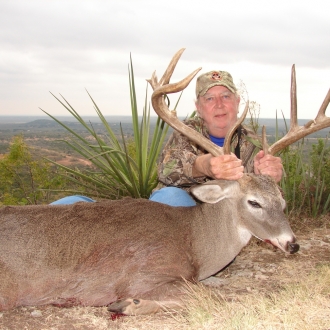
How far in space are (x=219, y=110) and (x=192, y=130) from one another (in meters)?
1.17

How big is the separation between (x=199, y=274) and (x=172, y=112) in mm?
1481

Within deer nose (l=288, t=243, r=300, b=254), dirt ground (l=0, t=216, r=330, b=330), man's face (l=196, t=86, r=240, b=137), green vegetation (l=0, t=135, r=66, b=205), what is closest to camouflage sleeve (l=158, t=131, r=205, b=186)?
man's face (l=196, t=86, r=240, b=137)

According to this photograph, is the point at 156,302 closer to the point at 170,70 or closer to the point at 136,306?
the point at 136,306

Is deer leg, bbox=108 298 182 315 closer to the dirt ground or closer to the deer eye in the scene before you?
the dirt ground

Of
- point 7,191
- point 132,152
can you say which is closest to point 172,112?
point 132,152

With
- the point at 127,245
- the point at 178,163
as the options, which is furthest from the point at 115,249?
the point at 178,163

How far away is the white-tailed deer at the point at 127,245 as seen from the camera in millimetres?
3402

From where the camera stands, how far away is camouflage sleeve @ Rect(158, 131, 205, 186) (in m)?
4.78

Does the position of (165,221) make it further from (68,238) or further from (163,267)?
(68,238)

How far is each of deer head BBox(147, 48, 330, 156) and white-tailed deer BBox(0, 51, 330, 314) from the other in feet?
0.05

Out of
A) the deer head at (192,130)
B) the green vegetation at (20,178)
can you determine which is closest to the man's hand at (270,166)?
the deer head at (192,130)

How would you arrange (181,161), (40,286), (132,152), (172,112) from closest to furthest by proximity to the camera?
1. (40,286)
2. (172,112)
3. (181,161)
4. (132,152)

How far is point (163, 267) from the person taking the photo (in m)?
3.54

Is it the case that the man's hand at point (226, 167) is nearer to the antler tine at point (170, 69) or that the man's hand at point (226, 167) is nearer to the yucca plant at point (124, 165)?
the antler tine at point (170, 69)
